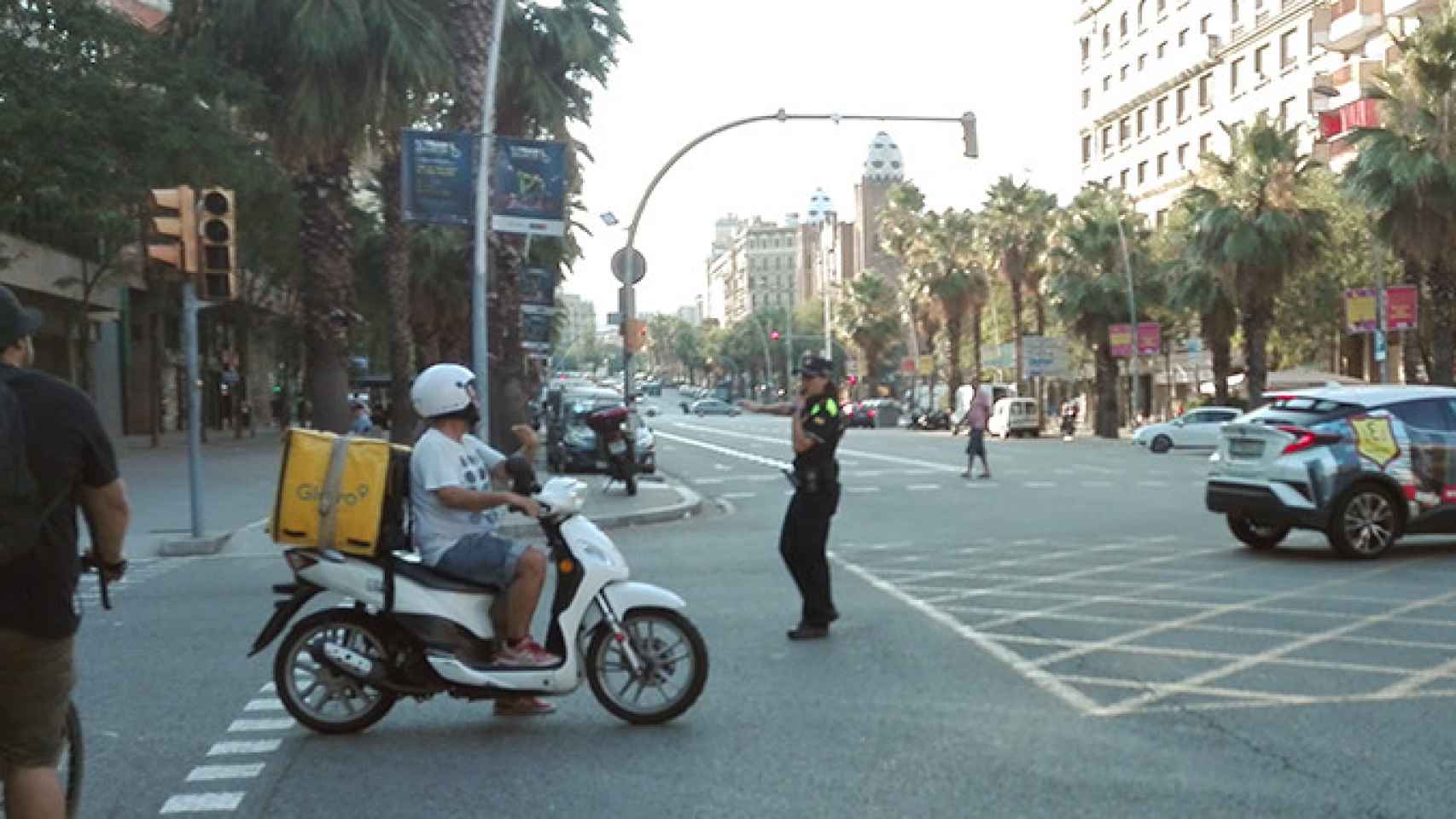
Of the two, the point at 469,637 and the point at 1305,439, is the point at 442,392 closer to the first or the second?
the point at 469,637

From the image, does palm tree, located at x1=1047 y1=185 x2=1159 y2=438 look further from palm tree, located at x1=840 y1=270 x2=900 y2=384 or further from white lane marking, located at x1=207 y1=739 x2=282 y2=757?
white lane marking, located at x1=207 y1=739 x2=282 y2=757

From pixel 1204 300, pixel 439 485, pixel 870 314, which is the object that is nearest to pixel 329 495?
pixel 439 485

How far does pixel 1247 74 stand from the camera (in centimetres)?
6138

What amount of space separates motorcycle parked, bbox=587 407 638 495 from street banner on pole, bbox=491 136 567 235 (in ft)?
14.5

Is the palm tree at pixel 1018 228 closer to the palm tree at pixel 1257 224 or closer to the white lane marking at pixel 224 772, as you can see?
the palm tree at pixel 1257 224

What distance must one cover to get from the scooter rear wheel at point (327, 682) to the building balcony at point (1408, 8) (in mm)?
48514

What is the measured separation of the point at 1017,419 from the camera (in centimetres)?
5594

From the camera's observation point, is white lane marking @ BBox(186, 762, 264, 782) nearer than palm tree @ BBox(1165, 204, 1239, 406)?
Yes

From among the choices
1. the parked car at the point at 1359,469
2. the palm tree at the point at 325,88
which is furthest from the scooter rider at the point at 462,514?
the palm tree at the point at 325,88

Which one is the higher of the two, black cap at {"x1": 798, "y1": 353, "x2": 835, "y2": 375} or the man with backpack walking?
black cap at {"x1": 798, "y1": 353, "x2": 835, "y2": 375}

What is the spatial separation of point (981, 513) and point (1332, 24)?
1704 inches

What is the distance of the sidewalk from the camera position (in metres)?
15.5

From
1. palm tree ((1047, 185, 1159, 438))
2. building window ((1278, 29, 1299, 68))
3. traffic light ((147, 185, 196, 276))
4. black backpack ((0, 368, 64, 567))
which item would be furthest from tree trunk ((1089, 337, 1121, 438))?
black backpack ((0, 368, 64, 567))

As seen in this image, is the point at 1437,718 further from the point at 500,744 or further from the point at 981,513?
the point at 981,513
